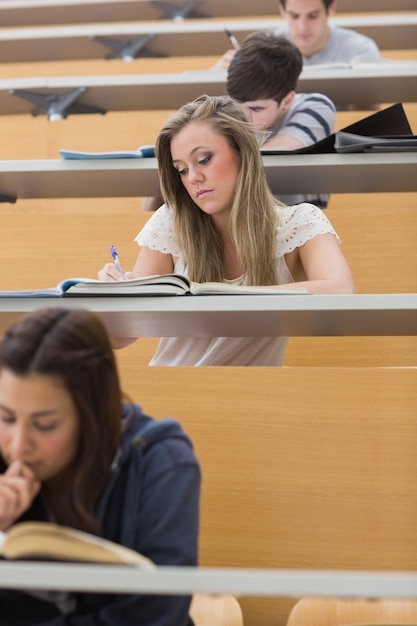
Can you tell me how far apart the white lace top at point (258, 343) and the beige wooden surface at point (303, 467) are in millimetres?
233

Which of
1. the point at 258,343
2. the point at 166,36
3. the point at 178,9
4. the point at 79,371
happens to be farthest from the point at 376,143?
→ the point at 178,9

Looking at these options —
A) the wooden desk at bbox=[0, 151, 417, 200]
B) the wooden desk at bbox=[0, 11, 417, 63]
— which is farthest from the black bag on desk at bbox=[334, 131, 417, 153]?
the wooden desk at bbox=[0, 11, 417, 63]

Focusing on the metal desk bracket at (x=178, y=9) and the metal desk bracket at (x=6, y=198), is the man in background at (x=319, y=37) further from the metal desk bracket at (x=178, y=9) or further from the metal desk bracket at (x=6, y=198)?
the metal desk bracket at (x=6, y=198)

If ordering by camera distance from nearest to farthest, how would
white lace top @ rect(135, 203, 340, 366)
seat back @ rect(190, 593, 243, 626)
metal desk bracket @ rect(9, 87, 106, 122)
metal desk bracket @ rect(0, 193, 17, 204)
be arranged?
seat back @ rect(190, 593, 243, 626) → white lace top @ rect(135, 203, 340, 366) → metal desk bracket @ rect(0, 193, 17, 204) → metal desk bracket @ rect(9, 87, 106, 122)

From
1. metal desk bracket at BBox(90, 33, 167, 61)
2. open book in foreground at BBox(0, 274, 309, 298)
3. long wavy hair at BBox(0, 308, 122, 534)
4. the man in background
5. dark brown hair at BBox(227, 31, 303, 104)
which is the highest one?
metal desk bracket at BBox(90, 33, 167, 61)

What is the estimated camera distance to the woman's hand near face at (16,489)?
3.91ft

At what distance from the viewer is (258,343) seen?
1.98 m

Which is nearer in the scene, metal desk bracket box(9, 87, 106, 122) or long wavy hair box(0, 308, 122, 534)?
long wavy hair box(0, 308, 122, 534)

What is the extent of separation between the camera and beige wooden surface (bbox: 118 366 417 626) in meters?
1.67

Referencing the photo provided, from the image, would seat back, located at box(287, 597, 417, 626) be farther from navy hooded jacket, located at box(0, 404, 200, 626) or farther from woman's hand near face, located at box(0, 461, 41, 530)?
woman's hand near face, located at box(0, 461, 41, 530)

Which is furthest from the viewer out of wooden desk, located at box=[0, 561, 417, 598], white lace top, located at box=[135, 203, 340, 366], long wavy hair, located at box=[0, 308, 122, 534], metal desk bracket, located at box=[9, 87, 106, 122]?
metal desk bracket, located at box=[9, 87, 106, 122]

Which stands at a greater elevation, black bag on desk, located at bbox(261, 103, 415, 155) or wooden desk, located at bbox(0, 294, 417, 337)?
black bag on desk, located at bbox(261, 103, 415, 155)

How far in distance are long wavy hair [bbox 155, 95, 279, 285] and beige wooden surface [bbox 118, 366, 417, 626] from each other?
0.31 metres

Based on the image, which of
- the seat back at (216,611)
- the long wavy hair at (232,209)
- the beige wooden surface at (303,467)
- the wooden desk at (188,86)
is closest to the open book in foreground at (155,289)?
the beige wooden surface at (303,467)
